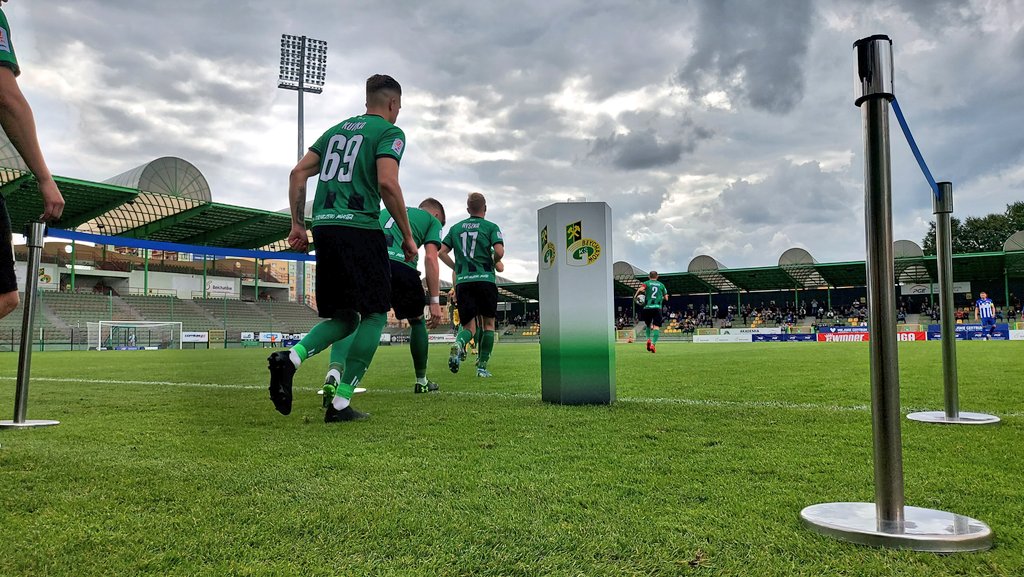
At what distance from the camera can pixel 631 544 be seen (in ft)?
5.60

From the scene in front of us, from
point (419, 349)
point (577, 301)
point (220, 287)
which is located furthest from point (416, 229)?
point (220, 287)

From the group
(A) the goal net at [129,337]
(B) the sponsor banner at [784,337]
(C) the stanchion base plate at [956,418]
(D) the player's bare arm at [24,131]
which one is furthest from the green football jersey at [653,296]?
(A) the goal net at [129,337]

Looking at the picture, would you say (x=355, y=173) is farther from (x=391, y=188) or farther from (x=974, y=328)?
(x=974, y=328)

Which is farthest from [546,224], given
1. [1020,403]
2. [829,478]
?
[1020,403]

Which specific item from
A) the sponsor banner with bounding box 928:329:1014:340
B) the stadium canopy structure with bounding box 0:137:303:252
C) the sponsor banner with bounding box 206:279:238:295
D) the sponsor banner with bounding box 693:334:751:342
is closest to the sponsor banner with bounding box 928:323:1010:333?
the sponsor banner with bounding box 928:329:1014:340

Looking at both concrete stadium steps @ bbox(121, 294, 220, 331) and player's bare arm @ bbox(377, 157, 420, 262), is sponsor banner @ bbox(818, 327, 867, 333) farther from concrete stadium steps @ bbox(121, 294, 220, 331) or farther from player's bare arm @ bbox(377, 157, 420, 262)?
concrete stadium steps @ bbox(121, 294, 220, 331)

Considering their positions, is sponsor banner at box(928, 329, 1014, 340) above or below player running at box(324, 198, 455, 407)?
below

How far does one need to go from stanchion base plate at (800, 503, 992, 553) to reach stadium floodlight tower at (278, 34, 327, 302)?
47071mm

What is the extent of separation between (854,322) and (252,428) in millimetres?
45353

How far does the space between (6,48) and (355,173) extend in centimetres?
195

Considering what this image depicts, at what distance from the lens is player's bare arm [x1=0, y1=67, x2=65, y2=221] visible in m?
2.83

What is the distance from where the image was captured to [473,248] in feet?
26.9

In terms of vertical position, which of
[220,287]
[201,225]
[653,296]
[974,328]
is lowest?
[974,328]

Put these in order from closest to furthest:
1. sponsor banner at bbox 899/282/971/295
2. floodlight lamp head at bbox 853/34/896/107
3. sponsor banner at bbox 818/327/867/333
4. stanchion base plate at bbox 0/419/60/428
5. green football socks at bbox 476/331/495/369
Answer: floodlight lamp head at bbox 853/34/896/107
stanchion base plate at bbox 0/419/60/428
green football socks at bbox 476/331/495/369
sponsor banner at bbox 818/327/867/333
sponsor banner at bbox 899/282/971/295
